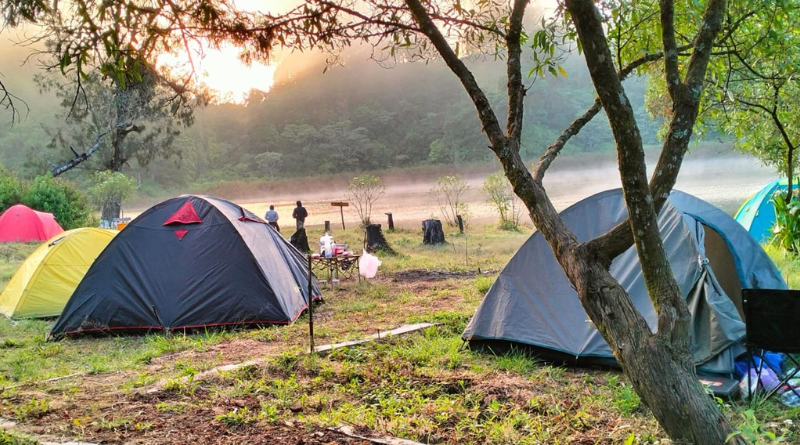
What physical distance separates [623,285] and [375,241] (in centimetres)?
919

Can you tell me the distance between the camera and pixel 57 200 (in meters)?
20.5

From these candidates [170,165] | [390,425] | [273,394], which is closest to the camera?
[390,425]

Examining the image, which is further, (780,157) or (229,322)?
(780,157)

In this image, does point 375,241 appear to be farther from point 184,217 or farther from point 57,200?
point 57,200

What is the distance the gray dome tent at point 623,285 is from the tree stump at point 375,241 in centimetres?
843

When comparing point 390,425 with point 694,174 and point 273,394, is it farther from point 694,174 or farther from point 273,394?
point 694,174

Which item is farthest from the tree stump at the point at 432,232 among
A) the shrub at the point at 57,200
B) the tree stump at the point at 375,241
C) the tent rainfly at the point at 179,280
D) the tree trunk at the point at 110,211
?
the tree trunk at the point at 110,211

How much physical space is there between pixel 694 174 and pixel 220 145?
1598 inches

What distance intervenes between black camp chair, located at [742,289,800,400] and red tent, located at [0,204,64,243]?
17883mm

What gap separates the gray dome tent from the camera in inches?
166

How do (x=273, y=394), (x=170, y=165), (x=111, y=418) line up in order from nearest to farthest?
(x=111, y=418) → (x=273, y=394) → (x=170, y=165)

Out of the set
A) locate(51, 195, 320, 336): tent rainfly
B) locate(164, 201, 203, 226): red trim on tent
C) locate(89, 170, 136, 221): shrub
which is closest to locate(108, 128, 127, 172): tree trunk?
locate(89, 170, 136, 221): shrub

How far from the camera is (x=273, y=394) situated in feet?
13.2

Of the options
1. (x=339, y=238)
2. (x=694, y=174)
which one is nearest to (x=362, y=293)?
(x=339, y=238)
